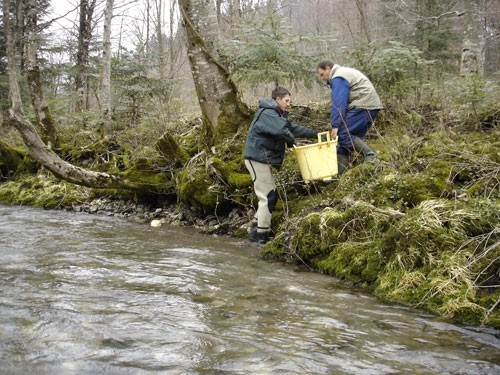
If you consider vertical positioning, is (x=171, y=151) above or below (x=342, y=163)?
above

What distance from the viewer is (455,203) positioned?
5.06m

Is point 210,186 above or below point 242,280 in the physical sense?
above

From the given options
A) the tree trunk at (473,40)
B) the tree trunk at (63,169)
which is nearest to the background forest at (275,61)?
the tree trunk at (473,40)

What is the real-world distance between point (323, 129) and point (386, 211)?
13.9 feet

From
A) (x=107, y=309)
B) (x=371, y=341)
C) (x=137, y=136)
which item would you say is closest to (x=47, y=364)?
(x=107, y=309)

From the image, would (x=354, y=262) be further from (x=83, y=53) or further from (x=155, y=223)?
(x=83, y=53)

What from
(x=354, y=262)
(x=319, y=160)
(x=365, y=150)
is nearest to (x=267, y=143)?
(x=319, y=160)

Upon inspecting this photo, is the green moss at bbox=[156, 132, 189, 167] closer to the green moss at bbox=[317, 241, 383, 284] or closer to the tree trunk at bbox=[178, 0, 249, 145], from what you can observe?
the tree trunk at bbox=[178, 0, 249, 145]

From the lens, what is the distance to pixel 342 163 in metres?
7.41

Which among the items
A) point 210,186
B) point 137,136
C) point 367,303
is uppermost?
point 137,136

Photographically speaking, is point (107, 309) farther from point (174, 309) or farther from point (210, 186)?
point (210, 186)

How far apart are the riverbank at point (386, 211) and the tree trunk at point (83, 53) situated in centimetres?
1117

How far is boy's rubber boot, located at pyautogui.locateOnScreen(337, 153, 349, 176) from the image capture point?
24.2 feet

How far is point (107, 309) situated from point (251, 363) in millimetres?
1493
